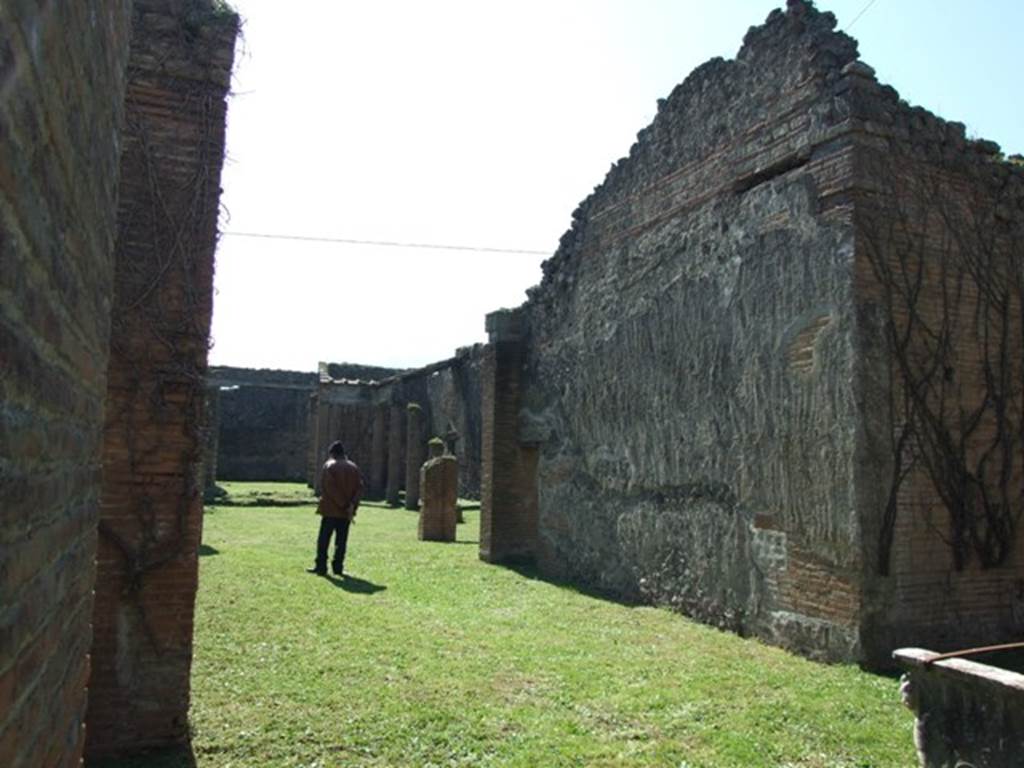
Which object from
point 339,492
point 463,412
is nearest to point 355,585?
point 339,492

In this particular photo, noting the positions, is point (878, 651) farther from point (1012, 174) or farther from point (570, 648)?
point (1012, 174)

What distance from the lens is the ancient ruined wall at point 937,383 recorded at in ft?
22.3

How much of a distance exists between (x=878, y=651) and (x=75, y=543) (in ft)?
19.6

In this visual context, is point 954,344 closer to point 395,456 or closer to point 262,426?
point 395,456

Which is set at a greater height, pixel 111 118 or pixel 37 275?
pixel 111 118

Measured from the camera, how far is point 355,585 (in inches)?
390

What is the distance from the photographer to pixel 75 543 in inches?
98.4

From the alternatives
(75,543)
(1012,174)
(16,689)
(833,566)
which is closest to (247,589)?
(833,566)

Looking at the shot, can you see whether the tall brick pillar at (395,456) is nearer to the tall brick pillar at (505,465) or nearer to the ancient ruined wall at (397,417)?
the ancient ruined wall at (397,417)

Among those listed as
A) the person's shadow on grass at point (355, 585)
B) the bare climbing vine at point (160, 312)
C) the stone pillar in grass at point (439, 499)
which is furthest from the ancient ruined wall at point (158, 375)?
the stone pillar in grass at point (439, 499)

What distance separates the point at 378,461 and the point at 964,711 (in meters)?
23.8

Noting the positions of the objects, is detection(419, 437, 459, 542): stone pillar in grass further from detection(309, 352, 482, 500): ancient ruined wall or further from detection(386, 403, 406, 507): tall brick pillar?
detection(386, 403, 406, 507): tall brick pillar

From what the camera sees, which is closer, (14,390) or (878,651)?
(14,390)

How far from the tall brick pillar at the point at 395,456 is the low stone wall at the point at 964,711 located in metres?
20.7
